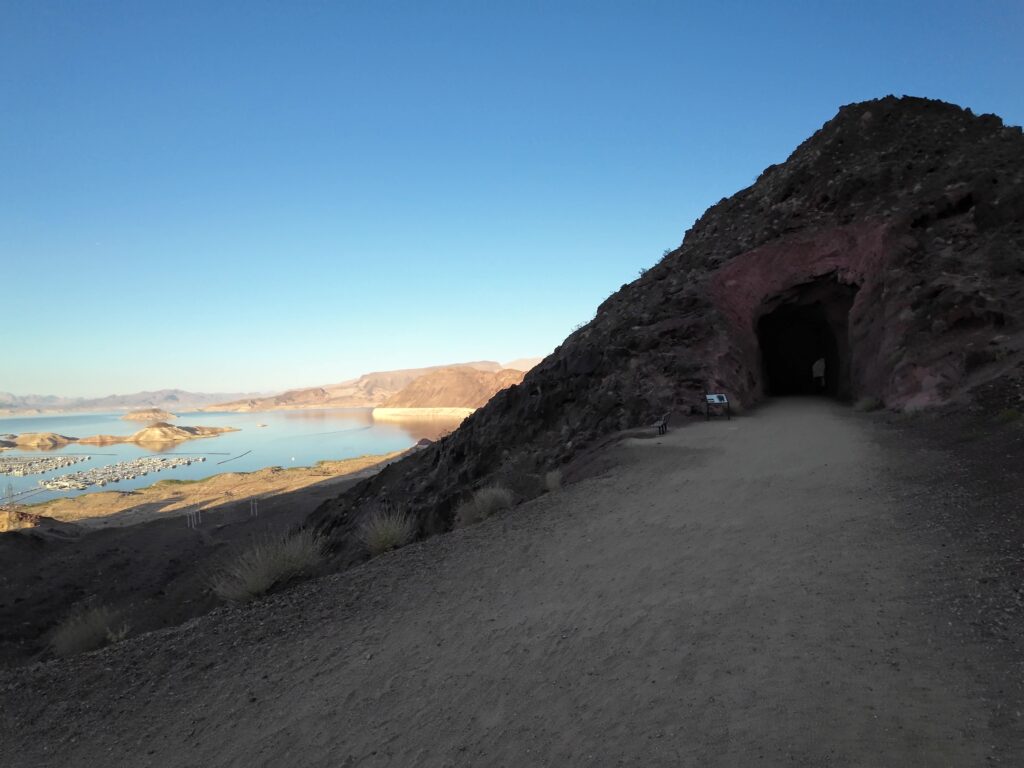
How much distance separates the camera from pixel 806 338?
23.1 metres

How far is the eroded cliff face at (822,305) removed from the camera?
1201 cm

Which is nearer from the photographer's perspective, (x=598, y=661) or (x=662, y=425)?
(x=598, y=661)

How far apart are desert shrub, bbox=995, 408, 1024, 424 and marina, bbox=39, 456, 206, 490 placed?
5915 cm

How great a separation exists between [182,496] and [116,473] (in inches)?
1035

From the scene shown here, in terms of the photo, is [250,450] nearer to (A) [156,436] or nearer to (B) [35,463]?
(B) [35,463]

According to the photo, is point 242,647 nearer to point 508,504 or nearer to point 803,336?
point 508,504

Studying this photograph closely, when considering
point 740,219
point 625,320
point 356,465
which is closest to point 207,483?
point 356,465

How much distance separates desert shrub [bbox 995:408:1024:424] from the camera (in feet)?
24.7

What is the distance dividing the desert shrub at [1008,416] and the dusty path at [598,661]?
210cm

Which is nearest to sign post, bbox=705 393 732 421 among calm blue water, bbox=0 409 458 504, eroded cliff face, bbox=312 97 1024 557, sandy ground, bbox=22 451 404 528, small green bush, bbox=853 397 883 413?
eroded cliff face, bbox=312 97 1024 557

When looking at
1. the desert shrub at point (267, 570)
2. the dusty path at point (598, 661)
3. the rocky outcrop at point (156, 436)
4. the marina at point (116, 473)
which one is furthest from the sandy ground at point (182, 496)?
the rocky outcrop at point (156, 436)

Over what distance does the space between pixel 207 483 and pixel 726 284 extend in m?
40.8

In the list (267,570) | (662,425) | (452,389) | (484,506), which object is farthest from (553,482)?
(452,389)

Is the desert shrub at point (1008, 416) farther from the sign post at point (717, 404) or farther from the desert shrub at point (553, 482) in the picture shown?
the desert shrub at point (553, 482)
